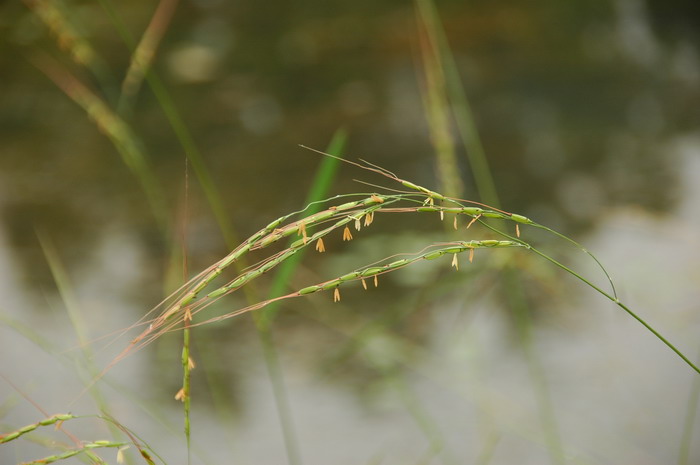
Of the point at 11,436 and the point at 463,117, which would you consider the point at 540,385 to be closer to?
the point at 463,117

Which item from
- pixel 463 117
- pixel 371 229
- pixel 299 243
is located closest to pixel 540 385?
pixel 463 117

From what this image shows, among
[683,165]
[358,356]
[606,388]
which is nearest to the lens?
[606,388]

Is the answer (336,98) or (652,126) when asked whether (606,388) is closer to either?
(652,126)

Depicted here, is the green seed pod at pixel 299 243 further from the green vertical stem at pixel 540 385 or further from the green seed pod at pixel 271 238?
the green vertical stem at pixel 540 385

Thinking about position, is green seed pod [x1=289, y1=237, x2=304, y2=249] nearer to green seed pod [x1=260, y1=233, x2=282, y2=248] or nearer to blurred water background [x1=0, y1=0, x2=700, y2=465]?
green seed pod [x1=260, y1=233, x2=282, y2=248]

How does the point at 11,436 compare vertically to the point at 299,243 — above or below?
below

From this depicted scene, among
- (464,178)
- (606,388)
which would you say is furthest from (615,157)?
(606,388)

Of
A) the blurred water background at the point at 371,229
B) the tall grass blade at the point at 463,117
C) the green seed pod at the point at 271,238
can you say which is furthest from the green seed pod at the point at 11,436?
the tall grass blade at the point at 463,117

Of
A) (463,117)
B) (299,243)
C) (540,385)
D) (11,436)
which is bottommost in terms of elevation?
(11,436)
